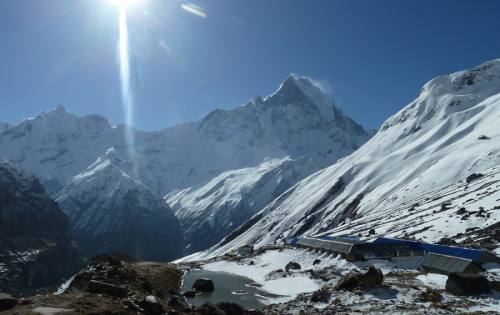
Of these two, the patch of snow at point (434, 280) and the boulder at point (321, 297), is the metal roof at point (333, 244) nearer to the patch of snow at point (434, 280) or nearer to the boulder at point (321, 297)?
the patch of snow at point (434, 280)

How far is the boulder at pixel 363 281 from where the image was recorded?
2101 inches

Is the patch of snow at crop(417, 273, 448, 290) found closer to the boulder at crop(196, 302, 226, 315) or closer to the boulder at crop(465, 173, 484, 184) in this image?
the boulder at crop(196, 302, 226, 315)

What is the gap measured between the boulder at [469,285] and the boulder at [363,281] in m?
7.30

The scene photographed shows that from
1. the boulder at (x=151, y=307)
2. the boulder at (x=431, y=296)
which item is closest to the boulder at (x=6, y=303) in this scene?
the boulder at (x=151, y=307)

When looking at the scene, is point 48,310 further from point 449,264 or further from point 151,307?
point 449,264

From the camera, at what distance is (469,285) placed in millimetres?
48469

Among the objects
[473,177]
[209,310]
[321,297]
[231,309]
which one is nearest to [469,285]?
[321,297]

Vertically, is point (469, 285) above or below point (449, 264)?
below

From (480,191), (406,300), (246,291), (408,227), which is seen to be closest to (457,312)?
(406,300)

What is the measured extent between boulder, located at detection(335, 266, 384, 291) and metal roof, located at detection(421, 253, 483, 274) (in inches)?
544

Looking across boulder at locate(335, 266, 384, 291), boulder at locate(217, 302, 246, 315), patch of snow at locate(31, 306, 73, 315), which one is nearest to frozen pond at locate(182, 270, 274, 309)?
boulder at locate(335, 266, 384, 291)

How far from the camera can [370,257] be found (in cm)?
9462

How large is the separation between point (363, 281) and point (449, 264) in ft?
59.1

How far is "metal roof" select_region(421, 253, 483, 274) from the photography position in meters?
61.2
